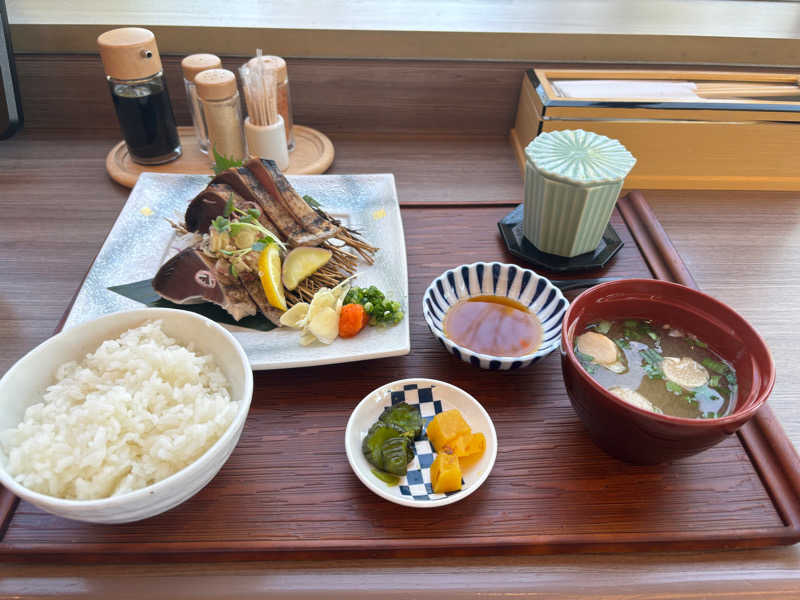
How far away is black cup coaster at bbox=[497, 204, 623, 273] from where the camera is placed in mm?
1338

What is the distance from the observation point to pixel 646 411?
2.62ft

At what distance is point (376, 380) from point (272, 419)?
21cm

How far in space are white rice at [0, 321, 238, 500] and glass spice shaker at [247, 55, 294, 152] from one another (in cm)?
95

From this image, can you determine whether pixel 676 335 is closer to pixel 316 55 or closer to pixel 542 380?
pixel 542 380

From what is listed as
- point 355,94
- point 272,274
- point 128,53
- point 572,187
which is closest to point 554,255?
point 572,187

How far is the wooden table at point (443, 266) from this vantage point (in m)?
0.80

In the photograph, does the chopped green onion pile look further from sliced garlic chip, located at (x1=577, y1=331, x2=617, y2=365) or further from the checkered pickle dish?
sliced garlic chip, located at (x1=577, y1=331, x2=617, y2=365)

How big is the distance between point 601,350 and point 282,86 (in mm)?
1188

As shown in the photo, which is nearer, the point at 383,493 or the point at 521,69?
the point at 383,493

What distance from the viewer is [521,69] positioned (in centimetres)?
185

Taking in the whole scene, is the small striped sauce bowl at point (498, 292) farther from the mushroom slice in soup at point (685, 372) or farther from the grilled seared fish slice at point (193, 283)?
the grilled seared fish slice at point (193, 283)

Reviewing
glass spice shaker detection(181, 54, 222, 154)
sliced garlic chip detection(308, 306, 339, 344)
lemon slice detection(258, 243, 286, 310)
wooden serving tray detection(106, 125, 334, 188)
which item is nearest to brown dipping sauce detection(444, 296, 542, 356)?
sliced garlic chip detection(308, 306, 339, 344)

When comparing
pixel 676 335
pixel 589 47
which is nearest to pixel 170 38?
pixel 589 47

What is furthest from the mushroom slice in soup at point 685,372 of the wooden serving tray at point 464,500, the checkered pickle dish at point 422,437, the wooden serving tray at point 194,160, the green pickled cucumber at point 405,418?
the wooden serving tray at point 194,160
